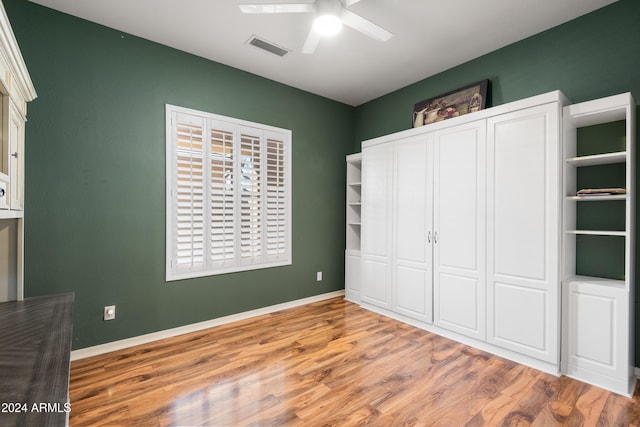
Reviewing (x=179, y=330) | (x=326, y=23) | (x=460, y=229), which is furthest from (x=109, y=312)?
(x=460, y=229)

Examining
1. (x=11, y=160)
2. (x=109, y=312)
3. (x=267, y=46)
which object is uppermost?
(x=267, y=46)

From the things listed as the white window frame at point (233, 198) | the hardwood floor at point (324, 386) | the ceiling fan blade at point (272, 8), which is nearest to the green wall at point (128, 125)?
the white window frame at point (233, 198)

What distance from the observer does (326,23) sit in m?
2.30

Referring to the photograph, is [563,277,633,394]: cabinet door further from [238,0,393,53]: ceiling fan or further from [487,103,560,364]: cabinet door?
[238,0,393,53]: ceiling fan

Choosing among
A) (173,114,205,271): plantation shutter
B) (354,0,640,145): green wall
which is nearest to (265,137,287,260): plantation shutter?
(173,114,205,271): plantation shutter

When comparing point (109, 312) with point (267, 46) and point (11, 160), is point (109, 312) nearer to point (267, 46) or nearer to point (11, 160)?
point (11, 160)

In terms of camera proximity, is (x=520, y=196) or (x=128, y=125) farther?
(x=128, y=125)

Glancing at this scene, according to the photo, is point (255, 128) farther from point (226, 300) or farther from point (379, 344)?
point (379, 344)

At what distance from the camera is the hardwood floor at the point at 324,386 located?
192 centimetres

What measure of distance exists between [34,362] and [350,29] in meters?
3.11

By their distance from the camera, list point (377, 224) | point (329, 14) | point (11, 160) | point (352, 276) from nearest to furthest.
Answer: point (11, 160)
point (329, 14)
point (377, 224)
point (352, 276)

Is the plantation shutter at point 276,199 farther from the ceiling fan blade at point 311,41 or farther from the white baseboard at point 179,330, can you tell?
the ceiling fan blade at point 311,41

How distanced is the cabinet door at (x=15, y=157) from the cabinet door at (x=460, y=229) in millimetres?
3333

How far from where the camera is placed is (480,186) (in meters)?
2.88
